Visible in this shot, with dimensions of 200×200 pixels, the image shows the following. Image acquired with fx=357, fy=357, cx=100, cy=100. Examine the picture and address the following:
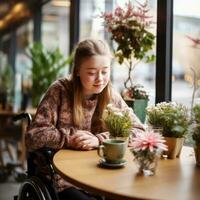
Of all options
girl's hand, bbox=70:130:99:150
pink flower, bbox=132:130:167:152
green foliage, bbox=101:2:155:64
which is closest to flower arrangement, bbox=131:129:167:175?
pink flower, bbox=132:130:167:152

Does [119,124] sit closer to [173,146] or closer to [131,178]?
[173,146]

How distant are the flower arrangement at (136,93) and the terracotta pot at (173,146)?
0.77 metres

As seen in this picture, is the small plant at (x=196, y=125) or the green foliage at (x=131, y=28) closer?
the small plant at (x=196, y=125)

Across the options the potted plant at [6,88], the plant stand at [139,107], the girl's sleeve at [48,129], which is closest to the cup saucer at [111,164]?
the girl's sleeve at [48,129]

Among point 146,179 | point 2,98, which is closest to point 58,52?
point 2,98

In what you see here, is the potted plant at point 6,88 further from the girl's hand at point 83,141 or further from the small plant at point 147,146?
the small plant at point 147,146

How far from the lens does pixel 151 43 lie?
7.84 ft

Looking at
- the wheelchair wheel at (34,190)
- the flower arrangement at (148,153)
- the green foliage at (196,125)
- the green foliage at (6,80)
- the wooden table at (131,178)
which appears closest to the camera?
the wooden table at (131,178)

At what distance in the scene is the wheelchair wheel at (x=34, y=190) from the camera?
5.19ft

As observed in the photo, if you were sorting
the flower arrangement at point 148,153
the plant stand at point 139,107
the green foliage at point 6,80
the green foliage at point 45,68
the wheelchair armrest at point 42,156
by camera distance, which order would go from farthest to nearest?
the green foliage at point 6,80 → the green foliage at point 45,68 → the plant stand at point 139,107 → the wheelchair armrest at point 42,156 → the flower arrangement at point 148,153

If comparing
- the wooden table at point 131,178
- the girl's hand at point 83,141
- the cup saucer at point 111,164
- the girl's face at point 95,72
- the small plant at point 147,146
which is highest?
the girl's face at point 95,72

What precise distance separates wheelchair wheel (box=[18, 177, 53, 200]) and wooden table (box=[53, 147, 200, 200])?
17 cm

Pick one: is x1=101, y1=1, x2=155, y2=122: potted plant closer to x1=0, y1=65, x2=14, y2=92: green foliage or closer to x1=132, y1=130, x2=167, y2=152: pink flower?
x1=132, y1=130, x2=167, y2=152: pink flower

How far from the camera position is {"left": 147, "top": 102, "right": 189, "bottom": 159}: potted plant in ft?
5.13
